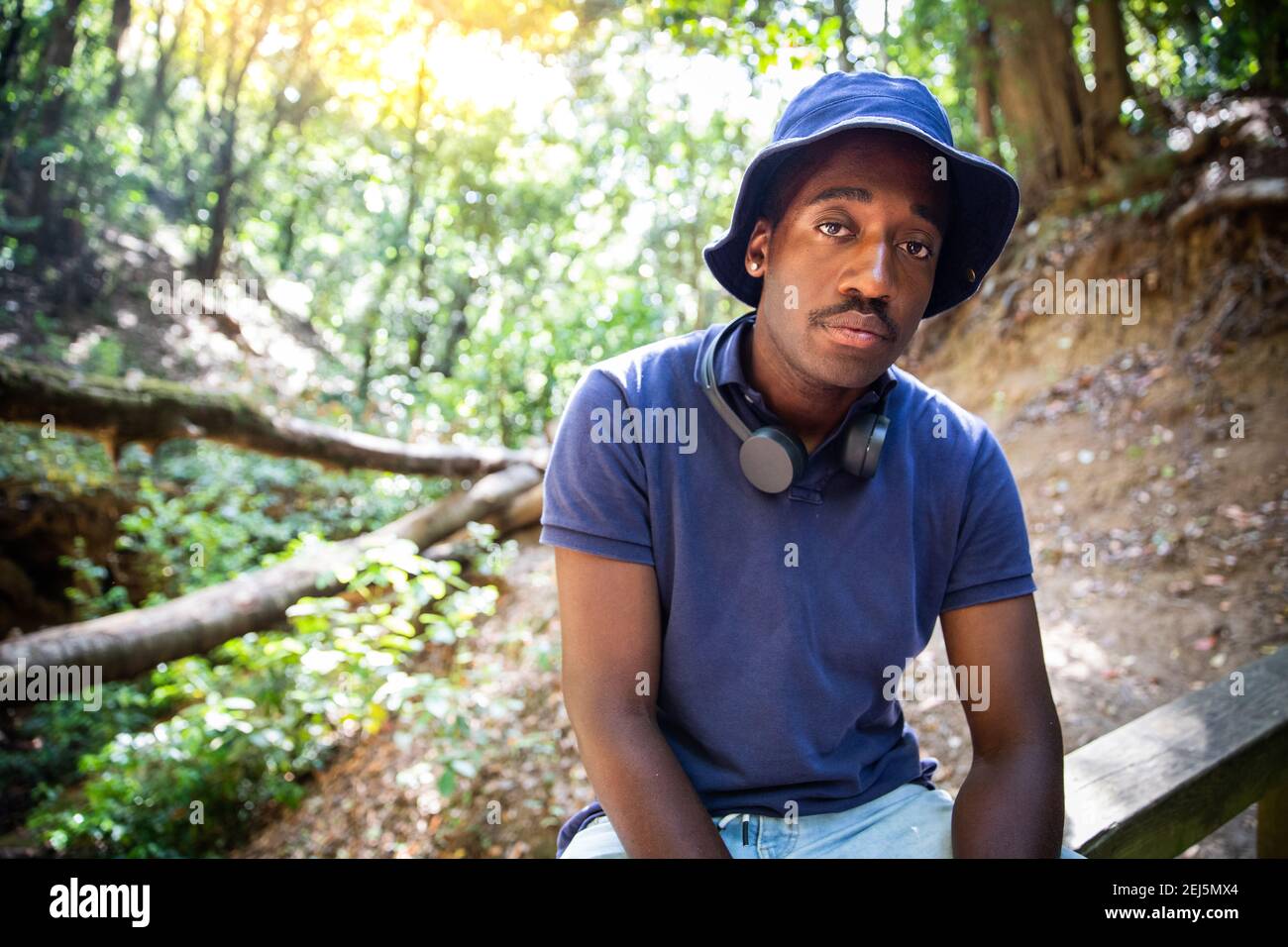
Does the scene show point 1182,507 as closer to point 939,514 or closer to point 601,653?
point 939,514

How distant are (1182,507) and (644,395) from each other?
496 cm

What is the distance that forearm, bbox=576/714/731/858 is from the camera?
148 centimetres

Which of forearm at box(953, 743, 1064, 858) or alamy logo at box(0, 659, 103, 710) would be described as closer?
forearm at box(953, 743, 1064, 858)

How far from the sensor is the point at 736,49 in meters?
5.42

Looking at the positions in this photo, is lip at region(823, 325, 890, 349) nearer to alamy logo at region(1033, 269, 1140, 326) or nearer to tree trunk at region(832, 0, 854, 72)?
tree trunk at region(832, 0, 854, 72)

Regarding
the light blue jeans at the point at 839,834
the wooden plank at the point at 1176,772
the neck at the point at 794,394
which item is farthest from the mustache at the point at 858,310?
the wooden plank at the point at 1176,772

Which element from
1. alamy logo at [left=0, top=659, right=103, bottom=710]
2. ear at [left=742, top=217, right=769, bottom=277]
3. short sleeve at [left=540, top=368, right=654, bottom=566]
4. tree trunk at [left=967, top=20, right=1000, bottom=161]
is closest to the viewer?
short sleeve at [left=540, top=368, right=654, bottom=566]

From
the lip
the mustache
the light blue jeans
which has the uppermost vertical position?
the mustache

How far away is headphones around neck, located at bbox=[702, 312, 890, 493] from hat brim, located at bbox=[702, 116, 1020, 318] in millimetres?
302

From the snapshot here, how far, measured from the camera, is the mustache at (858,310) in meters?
1.74

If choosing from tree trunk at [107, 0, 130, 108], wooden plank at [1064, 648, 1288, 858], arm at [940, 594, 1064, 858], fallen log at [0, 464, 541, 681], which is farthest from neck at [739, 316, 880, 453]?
tree trunk at [107, 0, 130, 108]

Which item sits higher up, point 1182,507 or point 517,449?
point 517,449
